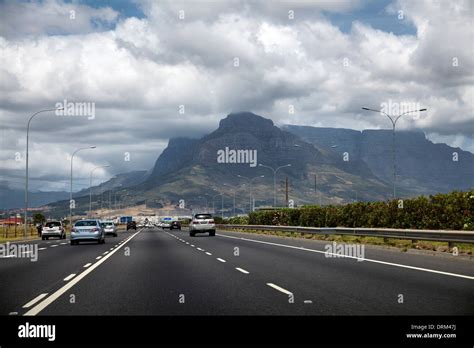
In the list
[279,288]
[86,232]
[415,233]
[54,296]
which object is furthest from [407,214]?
[54,296]

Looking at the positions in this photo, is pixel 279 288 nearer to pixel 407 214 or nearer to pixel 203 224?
pixel 407 214

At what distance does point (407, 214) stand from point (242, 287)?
24744 mm

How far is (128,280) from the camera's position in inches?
623

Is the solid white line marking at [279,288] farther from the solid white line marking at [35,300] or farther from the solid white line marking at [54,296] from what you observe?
the solid white line marking at [35,300]

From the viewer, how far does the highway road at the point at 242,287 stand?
10734 millimetres

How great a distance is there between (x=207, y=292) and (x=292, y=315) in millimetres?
3461

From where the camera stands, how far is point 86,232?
41.1m

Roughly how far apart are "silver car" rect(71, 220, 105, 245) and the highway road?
18725mm

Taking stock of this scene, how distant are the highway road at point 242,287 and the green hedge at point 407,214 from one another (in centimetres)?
988
